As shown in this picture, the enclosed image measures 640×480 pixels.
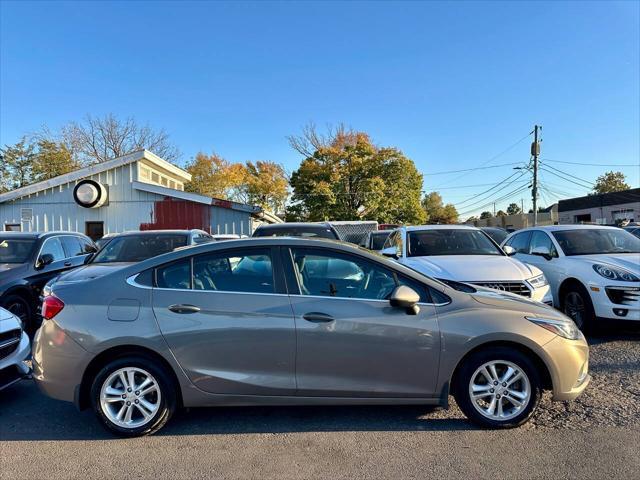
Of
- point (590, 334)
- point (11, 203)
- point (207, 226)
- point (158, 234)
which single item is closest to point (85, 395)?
point (158, 234)

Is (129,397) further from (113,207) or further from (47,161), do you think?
(47,161)

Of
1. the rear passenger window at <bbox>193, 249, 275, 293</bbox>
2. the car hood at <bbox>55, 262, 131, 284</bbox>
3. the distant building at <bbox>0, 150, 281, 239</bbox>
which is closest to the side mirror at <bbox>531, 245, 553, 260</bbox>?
the rear passenger window at <bbox>193, 249, 275, 293</bbox>

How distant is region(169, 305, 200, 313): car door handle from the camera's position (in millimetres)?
3527

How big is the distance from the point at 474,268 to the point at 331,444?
144 inches

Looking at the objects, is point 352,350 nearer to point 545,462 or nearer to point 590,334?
point 545,462

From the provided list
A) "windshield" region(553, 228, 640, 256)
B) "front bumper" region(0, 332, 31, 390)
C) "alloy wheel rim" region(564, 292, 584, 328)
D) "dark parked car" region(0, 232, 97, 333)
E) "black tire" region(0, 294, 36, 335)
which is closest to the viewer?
"front bumper" region(0, 332, 31, 390)

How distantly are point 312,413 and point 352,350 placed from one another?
91cm

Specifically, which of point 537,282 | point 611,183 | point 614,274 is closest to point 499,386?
point 537,282

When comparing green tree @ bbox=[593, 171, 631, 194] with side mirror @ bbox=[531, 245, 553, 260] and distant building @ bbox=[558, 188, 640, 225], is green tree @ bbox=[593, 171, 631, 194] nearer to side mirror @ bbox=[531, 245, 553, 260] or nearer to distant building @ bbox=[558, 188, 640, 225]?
distant building @ bbox=[558, 188, 640, 225]

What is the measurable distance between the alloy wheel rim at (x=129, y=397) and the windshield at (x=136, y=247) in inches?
151

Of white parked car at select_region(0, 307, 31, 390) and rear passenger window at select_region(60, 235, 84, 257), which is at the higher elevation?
rear passenger window at select_region(60, 235, 84, 257)

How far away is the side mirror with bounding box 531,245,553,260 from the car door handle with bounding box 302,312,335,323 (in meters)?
5.42

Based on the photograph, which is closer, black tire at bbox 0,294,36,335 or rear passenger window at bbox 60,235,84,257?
black tire at bbox 0,294,36,335

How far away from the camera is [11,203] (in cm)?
1797
